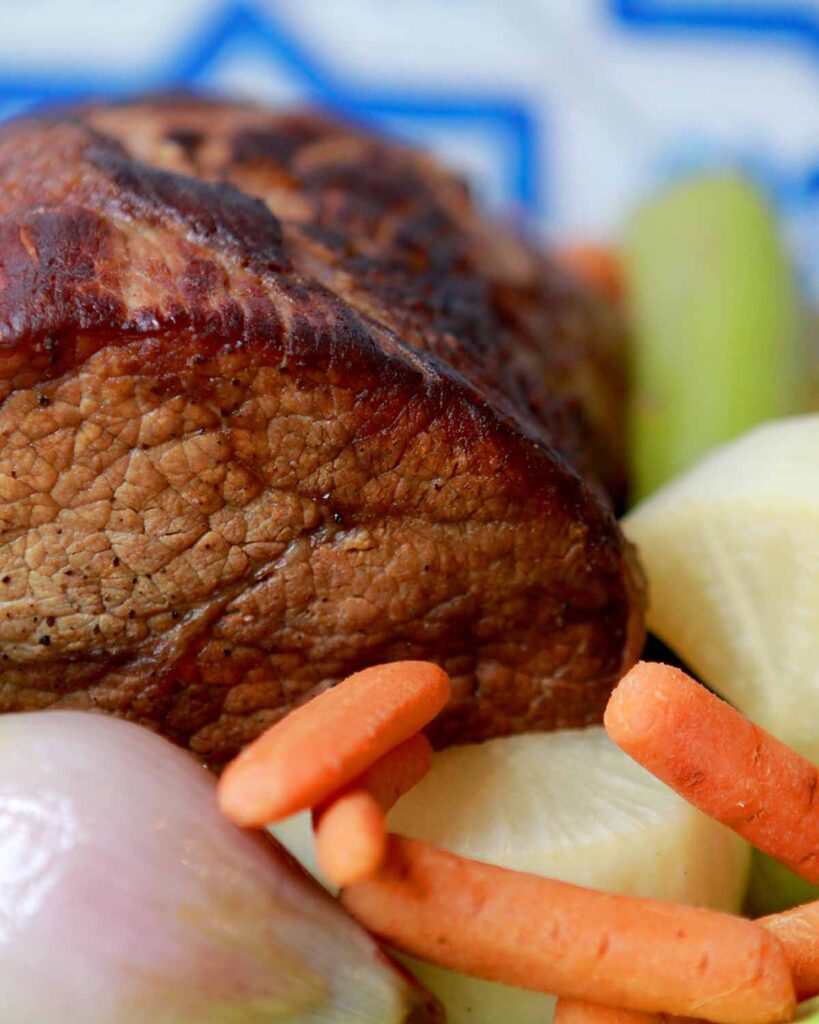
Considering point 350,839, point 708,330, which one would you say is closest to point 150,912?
point 350,839

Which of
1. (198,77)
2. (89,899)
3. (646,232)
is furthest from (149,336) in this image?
(198,77)

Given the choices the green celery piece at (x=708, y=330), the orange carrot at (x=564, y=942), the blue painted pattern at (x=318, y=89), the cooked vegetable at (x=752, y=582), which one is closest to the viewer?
the orange carrot at (x=564, y=942)

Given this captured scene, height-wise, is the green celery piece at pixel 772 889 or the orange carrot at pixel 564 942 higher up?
the orange carrot at pixel 564 942

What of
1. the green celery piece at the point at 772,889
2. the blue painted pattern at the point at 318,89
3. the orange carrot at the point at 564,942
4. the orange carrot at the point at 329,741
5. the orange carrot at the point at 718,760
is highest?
the blue painted pattern at the point at 318,89

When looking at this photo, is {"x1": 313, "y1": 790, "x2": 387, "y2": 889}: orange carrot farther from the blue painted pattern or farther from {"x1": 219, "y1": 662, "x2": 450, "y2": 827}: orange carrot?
the blue painted pattern

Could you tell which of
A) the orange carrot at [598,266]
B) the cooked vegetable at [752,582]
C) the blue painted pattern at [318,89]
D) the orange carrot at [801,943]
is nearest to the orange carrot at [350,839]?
the orange carrot at [801,943]

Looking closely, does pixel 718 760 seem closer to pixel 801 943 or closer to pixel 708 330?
pixel 801 943

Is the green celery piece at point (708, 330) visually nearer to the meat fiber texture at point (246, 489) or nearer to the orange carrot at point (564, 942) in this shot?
the meat fiber texture at point (246, 489)

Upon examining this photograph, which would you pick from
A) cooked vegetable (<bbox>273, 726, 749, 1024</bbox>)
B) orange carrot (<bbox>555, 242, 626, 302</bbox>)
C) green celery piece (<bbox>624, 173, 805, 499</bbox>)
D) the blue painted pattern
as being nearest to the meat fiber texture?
cooked vegetable (<bbox>273, 726, 749, 1024</bbox>)
